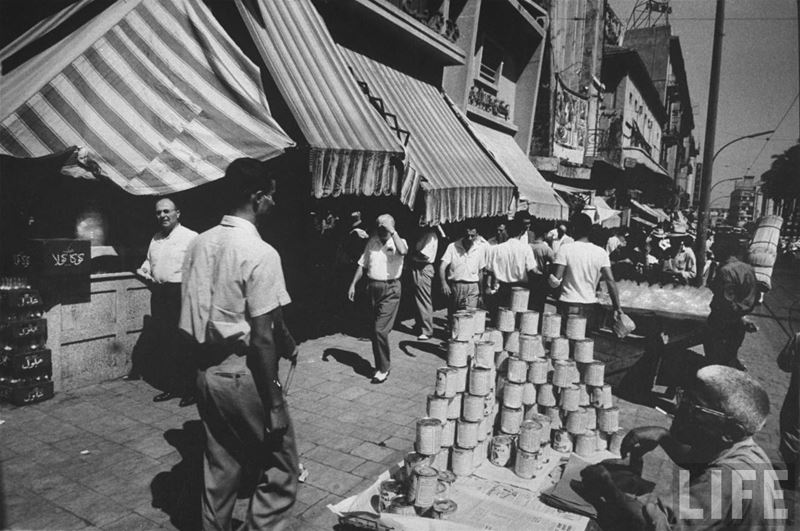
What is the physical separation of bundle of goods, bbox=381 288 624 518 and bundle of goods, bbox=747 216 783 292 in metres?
3.94

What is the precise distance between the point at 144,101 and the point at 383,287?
3652 millimetres

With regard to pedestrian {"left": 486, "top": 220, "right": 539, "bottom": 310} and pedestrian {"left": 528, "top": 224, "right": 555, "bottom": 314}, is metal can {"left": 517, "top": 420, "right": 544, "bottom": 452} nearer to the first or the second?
pedestrian {"left": 486, "top": 220, "right": 539, "bottom": 310}

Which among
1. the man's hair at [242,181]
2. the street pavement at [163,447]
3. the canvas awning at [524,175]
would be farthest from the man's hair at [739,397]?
the canvas awning at [524,175]

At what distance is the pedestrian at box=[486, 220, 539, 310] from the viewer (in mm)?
8180

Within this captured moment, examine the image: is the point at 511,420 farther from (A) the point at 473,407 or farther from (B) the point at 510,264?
(B) the point at 510,264

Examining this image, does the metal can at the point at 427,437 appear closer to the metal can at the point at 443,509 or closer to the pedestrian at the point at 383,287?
the metal can at the point at 443,509

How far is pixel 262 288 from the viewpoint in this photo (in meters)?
2.76

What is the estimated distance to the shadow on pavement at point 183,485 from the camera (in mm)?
3484

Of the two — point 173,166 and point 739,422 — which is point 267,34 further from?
point 739,422

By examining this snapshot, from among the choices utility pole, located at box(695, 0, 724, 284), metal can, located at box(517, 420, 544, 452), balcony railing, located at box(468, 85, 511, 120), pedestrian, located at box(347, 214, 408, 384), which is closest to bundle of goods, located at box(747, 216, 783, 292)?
metal can, located at box(517, 420, 544, 452)

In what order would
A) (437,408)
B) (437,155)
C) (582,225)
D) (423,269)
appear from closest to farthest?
(437,408) < (582,225) < (423,269) < (437,155)

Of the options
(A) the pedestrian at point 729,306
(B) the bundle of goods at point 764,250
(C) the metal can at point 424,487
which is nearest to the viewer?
(C) the metal can at point 424,487

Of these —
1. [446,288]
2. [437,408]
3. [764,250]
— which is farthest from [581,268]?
[764,250]

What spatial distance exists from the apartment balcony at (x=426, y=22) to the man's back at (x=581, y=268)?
18.3ft
